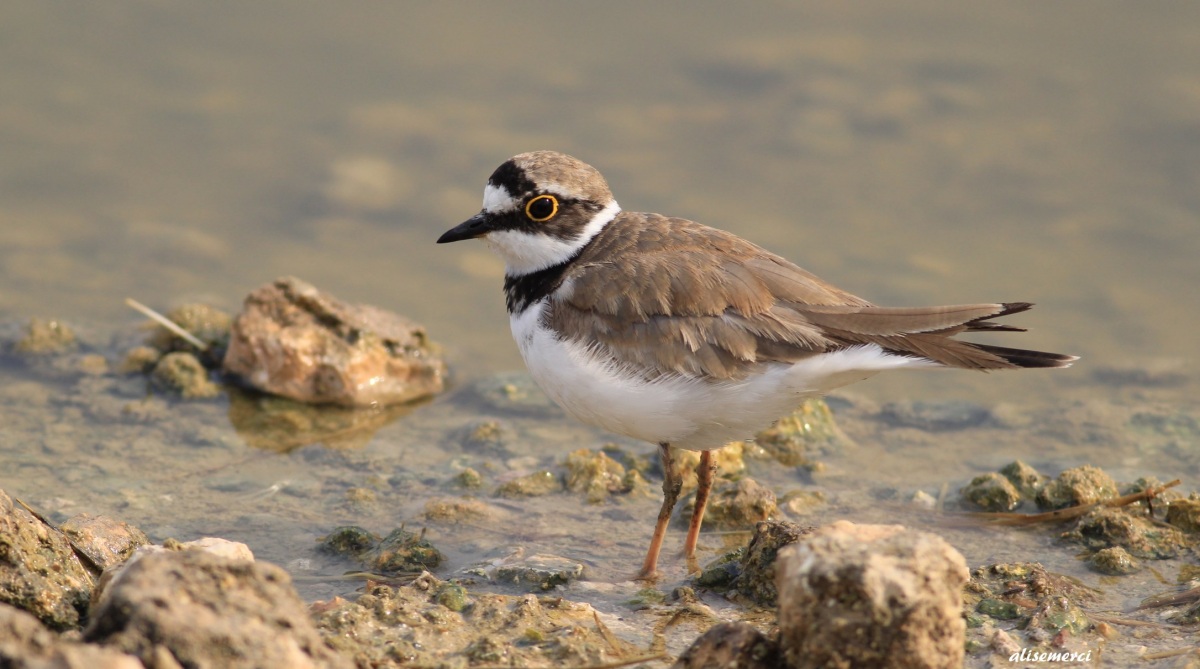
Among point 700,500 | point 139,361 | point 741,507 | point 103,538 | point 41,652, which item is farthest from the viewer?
point 139,361

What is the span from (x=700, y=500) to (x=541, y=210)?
148 centimetres

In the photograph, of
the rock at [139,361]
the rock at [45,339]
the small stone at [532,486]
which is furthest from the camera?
the rock at [45,339]

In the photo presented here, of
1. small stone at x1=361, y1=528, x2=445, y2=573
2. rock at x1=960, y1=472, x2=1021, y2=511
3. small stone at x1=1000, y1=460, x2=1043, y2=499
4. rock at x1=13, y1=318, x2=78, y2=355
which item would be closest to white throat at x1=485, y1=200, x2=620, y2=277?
small stone at x1=361, y1=528, x2=445, y2=573

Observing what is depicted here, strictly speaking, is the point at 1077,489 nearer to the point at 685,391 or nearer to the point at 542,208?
the point at 685,391

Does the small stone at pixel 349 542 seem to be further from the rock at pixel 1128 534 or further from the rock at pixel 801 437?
the rock at pixel 1128 534

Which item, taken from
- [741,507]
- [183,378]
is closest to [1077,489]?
[741,507]

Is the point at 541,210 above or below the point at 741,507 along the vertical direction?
above

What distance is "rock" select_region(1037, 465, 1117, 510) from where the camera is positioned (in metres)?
5.32

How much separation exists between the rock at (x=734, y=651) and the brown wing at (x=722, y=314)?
5.04 feet

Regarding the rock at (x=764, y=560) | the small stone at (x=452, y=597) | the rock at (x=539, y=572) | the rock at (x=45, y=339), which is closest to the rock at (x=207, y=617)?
the small stone at (x=452, y=597)

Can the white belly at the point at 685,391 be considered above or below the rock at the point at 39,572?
above

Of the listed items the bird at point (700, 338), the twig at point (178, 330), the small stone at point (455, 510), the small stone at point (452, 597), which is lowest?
the small stone at point (452, 597)

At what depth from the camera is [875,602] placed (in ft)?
9.50

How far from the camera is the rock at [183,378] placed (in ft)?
22.3
